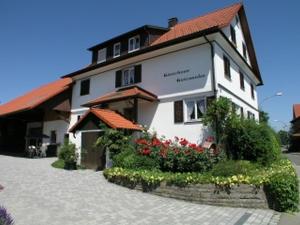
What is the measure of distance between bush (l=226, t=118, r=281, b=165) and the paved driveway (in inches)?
208

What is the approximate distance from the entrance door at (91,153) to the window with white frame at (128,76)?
4.76 m

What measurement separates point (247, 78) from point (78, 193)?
1774cm

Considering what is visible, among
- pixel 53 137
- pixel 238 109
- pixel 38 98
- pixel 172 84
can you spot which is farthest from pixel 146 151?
pixel 38 98

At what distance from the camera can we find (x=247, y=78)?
74.8 feet

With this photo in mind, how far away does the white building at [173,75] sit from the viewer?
15.1m

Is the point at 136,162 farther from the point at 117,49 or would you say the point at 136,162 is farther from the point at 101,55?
the point at 101,55

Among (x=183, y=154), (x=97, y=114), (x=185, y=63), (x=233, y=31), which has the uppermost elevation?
(x=233, y=31)

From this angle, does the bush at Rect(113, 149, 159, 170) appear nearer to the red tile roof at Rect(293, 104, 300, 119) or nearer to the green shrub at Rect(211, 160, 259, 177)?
the green shrub at Rect(211, 160, 259, 177)

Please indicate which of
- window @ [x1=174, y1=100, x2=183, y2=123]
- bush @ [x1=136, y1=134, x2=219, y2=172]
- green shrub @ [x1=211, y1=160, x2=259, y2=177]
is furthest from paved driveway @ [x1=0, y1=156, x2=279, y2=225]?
window @ [x1=174, y1=100, x2=183, y2=123]

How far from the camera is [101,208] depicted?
805 cm

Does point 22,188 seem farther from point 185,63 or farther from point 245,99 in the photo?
point 245,99

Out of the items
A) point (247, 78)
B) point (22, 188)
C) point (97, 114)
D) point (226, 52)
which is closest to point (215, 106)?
point (226, 52)

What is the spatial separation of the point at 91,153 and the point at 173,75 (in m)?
6.66

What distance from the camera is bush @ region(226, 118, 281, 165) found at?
12.9 meters
